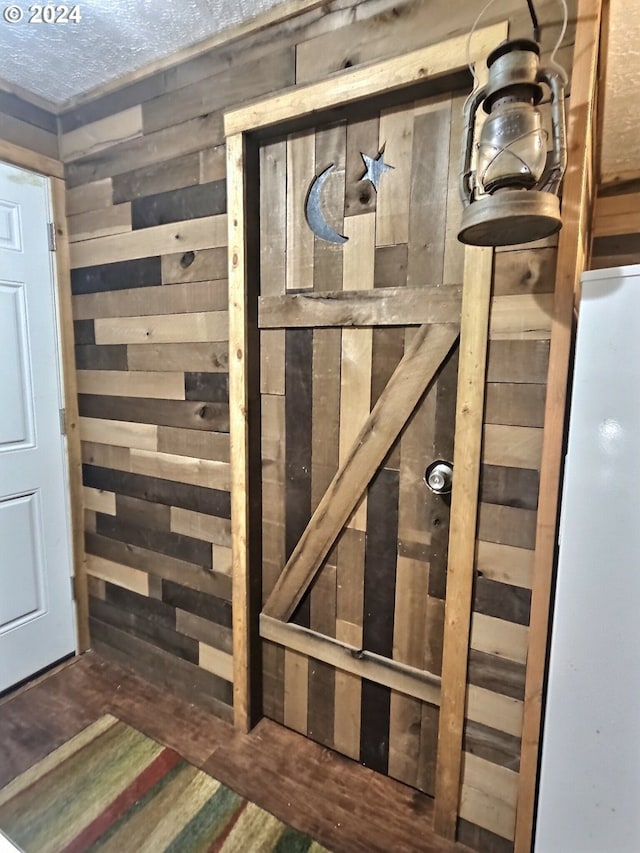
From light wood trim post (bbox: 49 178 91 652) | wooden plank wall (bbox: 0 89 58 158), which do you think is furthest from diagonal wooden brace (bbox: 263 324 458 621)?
wooden plank wall (bbox: 0 89 58 158)

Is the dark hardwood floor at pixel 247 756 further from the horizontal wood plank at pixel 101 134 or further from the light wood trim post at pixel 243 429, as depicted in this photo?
the horizontal wood plank at pixel 101 134

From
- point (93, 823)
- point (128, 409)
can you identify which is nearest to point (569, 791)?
point (93, 823)

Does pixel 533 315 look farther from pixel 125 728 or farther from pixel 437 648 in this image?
pixel 125 728

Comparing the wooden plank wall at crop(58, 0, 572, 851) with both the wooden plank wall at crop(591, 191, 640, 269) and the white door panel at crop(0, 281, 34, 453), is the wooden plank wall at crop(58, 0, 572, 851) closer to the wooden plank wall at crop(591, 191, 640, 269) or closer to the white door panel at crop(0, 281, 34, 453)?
the white door panel at crop(0, 281, 34, 453)

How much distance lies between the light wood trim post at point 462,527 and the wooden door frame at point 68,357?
5.86 feet

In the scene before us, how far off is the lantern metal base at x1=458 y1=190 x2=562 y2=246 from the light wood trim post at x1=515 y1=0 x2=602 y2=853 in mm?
162

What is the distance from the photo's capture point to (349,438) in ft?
5.01

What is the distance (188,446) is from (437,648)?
1.17 m

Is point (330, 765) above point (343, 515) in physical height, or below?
below

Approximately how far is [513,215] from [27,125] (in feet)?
6.81

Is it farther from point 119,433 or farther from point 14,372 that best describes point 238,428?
point 14,372

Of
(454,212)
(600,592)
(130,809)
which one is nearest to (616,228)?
(454,212)

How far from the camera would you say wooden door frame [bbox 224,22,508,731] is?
3.94ft

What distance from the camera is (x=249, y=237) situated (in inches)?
61.7
